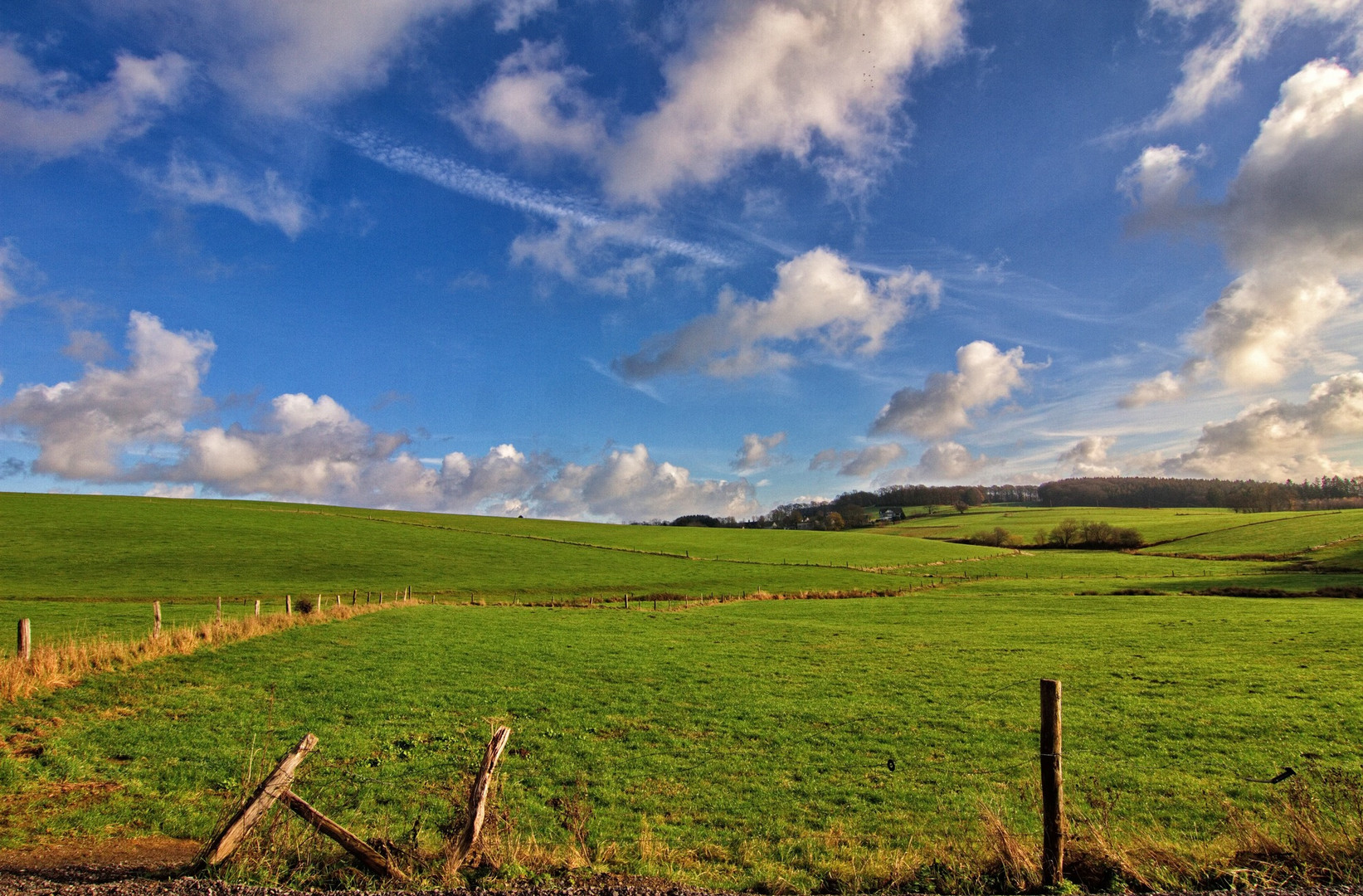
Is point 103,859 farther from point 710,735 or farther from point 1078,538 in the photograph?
point 1078,538

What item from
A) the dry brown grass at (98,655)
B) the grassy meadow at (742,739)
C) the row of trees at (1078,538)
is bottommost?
the row of trees at (1078,538)

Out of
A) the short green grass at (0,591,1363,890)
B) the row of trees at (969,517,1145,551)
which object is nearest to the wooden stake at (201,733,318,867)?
the short green grass at (0,591,1363,890)

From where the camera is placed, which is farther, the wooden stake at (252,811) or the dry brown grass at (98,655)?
the dry brown grass at (98,655)

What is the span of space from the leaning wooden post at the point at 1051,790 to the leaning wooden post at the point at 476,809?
564cm

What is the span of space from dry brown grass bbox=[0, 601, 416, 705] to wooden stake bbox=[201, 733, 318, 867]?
1318 cm

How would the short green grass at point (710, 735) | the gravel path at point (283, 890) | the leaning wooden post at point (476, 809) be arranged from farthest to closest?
1. the short green grass at point (710, 735)
2. the leaning wooden post at point (476, 809)
3. the gravel path at point (283, 890)

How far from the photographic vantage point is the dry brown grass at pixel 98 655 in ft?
50.8

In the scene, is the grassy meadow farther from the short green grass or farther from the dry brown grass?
the dry brown grass

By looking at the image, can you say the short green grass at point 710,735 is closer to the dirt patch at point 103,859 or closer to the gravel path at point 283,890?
the dirt patch at point 103,859

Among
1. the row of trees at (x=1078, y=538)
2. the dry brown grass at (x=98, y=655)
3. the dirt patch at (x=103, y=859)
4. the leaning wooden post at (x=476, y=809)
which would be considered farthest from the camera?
the row of trees at (x=1078, y=538)

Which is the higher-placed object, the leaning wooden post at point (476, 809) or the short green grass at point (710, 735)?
the leaning wooden post at point (476, 809)

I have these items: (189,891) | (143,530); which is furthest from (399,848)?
(143,530)

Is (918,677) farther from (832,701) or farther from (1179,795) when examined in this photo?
(1179,795)

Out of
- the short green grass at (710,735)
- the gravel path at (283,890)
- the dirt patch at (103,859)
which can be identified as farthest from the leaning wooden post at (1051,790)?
the dirt patch at (103,859)
